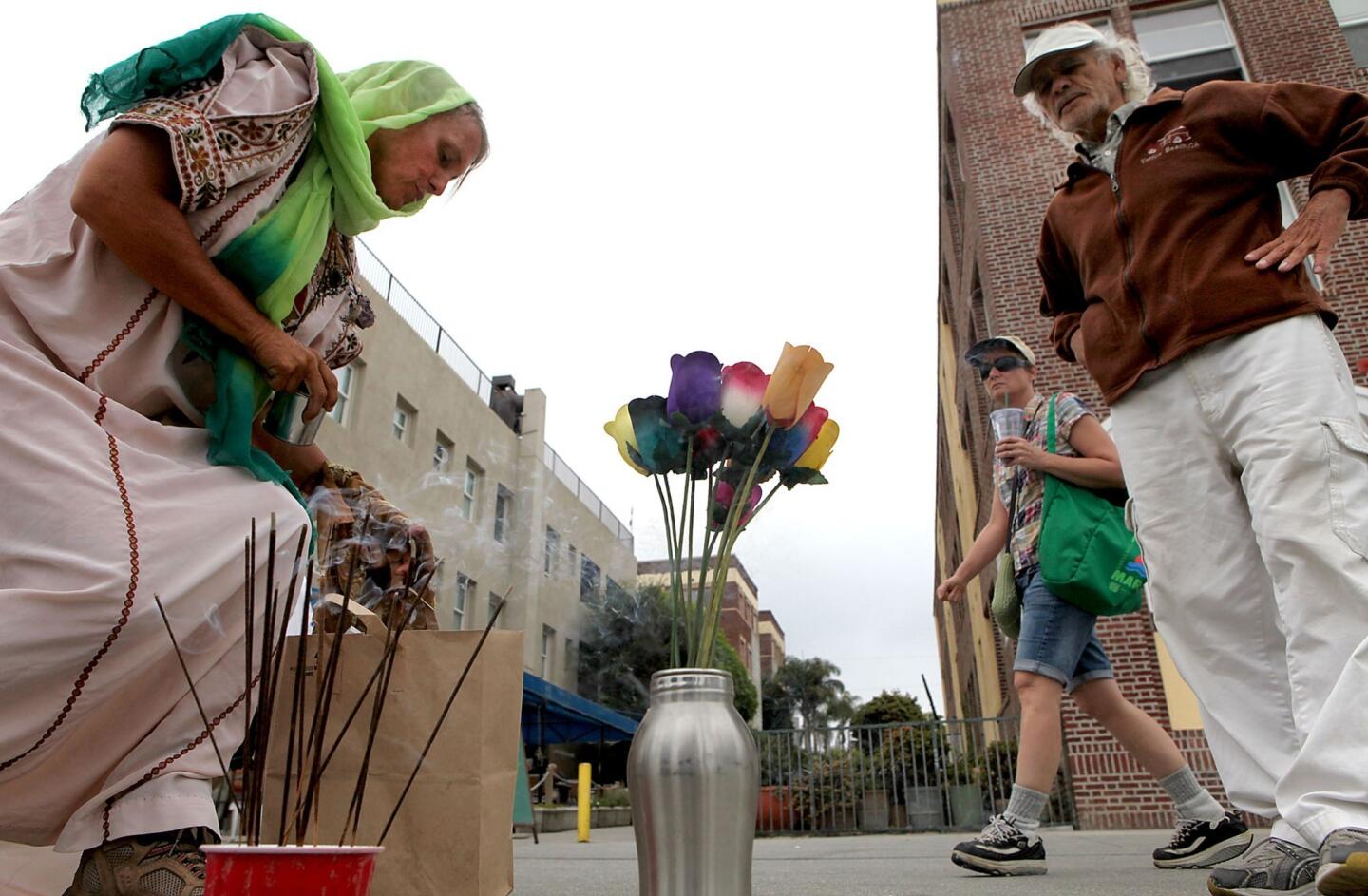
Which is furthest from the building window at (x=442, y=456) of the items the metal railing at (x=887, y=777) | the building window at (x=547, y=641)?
the metal railing at (x=887, y=777)

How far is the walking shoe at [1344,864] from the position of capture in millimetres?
1362

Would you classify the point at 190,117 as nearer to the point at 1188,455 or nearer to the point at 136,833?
the point at 136,833

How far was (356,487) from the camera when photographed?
2.13m

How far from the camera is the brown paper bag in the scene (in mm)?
1558

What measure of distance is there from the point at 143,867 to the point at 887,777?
9999 millimetres

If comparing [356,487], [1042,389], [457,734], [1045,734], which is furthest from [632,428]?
[1042,389]

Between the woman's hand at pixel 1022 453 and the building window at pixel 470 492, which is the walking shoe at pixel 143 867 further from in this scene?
the woman's hand at pixel 1022 453

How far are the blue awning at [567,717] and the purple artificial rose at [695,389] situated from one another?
0.59 m

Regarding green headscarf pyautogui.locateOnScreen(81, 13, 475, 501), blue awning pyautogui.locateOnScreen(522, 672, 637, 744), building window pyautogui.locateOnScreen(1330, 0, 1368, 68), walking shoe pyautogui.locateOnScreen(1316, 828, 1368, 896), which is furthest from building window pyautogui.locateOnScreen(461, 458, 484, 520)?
building window pyautogui.locateOnScreen(1330, 0, 1368, 68)

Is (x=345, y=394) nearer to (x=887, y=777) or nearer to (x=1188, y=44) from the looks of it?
(x=887, y=777)

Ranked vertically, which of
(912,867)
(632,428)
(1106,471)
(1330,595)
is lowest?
(912,867)

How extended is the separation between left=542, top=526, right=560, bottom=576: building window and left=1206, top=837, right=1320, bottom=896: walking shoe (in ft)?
4.84

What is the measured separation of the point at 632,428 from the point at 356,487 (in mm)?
773

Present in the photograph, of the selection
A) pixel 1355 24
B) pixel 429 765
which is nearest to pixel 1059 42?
pixel 429 765
